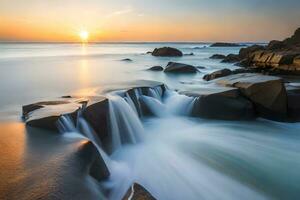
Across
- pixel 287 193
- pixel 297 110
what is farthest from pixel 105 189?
pixel 297 110

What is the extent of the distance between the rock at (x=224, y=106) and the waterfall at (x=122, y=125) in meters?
2.90

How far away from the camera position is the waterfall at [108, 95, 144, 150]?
8.06 m

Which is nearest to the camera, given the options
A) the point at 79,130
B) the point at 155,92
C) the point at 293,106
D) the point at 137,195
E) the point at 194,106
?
the point at 137,195

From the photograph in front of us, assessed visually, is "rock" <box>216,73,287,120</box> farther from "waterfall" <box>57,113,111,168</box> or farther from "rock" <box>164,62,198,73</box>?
"rock" <box>164,62,198,73</box>

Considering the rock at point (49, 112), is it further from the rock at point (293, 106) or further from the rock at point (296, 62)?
the rock at point (296, 62)

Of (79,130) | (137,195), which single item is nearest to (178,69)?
(79,130)

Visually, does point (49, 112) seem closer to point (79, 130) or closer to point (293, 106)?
point (79, 130)

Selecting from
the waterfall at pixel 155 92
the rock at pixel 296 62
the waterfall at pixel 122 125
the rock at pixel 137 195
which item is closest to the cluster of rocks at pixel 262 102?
the waterfall at pixel 155 92

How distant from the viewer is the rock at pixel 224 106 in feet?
34.7

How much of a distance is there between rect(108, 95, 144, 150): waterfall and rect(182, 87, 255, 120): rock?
2.90 meters

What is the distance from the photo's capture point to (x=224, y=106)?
10.7 m

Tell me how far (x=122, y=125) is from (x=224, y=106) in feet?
13.5

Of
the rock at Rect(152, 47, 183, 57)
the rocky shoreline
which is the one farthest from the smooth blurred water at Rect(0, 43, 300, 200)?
A: the rock at Rect(152, 47, 183, 57)

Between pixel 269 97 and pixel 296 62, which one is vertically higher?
pixel 296 62
